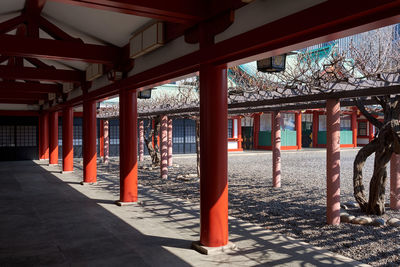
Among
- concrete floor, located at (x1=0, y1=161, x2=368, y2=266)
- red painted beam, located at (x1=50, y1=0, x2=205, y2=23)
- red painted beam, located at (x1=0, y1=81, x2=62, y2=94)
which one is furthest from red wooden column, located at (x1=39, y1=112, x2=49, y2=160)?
red painted beam, located at (x1=50, y1=0, x2=205, y2=23)

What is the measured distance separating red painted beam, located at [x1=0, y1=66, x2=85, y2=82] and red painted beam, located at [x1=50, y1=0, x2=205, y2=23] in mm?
5874

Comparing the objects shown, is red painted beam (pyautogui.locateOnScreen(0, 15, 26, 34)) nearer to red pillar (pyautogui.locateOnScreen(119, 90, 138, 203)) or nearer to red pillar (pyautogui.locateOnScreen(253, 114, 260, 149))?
red pillar (pyautogui.locateOnScreen(119, 90, 138, 203))

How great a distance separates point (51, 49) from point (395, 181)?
6.63 m

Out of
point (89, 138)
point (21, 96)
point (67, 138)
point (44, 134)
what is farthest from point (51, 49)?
point (44, 134)

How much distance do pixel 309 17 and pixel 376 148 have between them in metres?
4.22

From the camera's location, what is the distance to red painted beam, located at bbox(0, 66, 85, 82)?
877cm

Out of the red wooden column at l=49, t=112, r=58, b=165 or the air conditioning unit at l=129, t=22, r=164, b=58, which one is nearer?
the air conditioning unit at l=129, t=22, r=164, b=58

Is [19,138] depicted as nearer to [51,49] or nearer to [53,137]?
[53,137]

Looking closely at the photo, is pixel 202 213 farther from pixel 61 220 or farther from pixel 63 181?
pixel 63 181

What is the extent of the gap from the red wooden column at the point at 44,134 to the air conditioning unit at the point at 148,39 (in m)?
13.2

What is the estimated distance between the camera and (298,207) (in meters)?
7.41

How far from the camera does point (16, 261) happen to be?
13.9 ft

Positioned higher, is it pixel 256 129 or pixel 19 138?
pixel 256 129

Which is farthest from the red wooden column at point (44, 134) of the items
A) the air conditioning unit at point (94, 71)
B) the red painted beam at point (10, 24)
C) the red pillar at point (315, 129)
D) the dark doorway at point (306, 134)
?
the dark doorway at point (306, 134)
